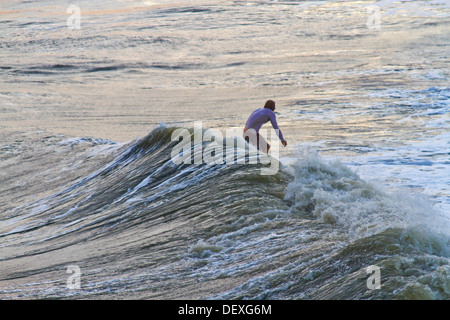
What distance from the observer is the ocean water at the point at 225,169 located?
519cm

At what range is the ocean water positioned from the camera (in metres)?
5.19

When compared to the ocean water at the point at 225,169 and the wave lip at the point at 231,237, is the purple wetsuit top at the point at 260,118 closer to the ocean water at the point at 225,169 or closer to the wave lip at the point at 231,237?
the ocean water at the point at 225,169

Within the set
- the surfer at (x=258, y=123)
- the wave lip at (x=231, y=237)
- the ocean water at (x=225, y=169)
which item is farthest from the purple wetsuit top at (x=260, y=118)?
the wave lip at (x=231, y=237)

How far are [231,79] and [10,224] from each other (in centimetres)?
1314

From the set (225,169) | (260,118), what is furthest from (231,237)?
(260,118)

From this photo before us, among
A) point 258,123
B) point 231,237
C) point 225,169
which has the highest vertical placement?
point 258,123

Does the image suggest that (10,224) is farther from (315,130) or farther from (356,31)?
(356,31)

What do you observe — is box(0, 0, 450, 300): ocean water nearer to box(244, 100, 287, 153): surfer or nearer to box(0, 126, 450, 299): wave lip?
box(0, 126, 450, 299): wave lip

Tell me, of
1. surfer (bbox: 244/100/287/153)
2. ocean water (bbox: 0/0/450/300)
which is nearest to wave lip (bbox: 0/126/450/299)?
ocean water (bbox: 0/0/450/300)

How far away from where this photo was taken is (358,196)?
22.2 ft

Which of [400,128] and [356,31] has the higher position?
[356,31]

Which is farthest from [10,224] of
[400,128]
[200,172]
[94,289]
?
[400,128]

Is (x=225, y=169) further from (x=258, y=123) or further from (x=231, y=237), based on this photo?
(x=231, y=237)

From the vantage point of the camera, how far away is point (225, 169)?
793 centimetres
